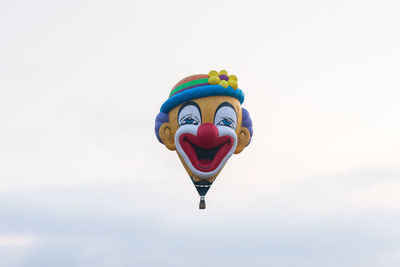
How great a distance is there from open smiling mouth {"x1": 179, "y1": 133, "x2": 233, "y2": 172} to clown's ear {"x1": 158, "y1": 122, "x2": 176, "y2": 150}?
0.83 metres

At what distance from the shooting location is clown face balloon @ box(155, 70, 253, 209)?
32.8 m

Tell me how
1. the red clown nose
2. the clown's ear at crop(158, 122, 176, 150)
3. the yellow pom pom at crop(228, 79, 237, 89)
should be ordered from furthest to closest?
the clown's ear at crop(158, 122, 176, 150) < the yellow pom pom at crop(228, 79, 237, 89) < the red clown nose

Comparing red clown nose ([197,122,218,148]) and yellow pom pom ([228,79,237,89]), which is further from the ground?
yellow pom pom ([228,79,237,89])

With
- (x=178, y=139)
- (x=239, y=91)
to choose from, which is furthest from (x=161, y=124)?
(x=239, y=91)

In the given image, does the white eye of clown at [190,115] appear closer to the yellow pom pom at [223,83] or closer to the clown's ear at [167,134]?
the clown's ear at [167,134]

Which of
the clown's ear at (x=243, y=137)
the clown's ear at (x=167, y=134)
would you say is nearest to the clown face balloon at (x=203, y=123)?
the clown's ear at (x=167, y=134)

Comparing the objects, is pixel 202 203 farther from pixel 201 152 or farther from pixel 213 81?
pixel 213 81

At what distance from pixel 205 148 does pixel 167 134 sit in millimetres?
1774

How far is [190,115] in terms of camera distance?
32.9 metres

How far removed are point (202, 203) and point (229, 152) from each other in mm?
2408

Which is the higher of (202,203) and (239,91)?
(239,91)

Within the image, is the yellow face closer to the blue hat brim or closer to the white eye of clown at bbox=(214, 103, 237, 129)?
the white eye of clown at bbox=(214, 103, 237, 129)

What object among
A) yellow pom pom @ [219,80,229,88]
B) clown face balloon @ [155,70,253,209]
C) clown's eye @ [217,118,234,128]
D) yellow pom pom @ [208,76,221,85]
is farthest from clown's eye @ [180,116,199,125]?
yellow pom pom @ [219,80,229,88]

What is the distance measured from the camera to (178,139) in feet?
109
